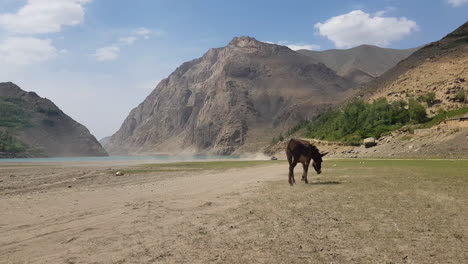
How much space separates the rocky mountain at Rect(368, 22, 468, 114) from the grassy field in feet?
220

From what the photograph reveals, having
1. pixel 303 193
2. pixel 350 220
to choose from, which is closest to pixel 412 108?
pixel 303 193

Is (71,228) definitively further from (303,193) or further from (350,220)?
(303,193)

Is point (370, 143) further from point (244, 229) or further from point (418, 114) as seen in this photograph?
point (244, 229)

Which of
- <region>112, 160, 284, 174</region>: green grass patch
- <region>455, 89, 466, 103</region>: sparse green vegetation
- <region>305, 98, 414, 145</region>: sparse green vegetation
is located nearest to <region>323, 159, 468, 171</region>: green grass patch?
<region>112, 160, 284, 174</region>: green grass patch

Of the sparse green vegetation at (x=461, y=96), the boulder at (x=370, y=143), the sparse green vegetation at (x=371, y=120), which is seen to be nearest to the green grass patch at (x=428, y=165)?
the boulder at (x=370, y=143)

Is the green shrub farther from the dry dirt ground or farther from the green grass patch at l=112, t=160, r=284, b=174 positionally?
the dry dirt ground

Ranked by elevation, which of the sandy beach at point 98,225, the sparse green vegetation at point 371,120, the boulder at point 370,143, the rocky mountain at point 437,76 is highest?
the rocky mountain at point 437,76

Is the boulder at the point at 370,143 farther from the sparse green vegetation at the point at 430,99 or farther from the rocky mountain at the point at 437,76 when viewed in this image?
the sparse green vegetation at the point at 430,99

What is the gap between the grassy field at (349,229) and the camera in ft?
24.6

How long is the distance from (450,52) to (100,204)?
120m

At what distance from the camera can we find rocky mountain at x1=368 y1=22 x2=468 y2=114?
7781 cm

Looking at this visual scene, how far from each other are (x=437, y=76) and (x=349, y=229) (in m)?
100.0

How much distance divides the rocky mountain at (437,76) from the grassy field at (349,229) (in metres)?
67.0

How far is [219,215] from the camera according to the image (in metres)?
11.9
